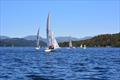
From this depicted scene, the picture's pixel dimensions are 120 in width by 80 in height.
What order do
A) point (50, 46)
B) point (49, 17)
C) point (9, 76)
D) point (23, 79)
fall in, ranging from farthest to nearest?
1. point (49, 17)
2. point (50, 46)
3. point (9, 76)
4. point (23, 79)

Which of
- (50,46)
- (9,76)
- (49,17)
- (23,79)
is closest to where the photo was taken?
(23,79)

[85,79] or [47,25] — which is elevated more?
[47,25]

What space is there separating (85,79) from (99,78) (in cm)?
190

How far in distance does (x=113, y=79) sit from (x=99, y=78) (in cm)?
190

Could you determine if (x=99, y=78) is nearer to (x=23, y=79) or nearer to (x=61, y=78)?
(x=61, y=78)

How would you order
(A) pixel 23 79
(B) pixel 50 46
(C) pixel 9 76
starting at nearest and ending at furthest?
1. (A) pixel 23 79
2. (C) pixel 9 76
3. (B) pixel 50 46

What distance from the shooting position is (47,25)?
163375mm

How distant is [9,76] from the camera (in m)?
47.7

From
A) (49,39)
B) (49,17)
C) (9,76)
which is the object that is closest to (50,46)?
(49,39)

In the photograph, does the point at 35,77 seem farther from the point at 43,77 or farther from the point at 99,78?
the point at 99,78

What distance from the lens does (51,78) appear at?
4612 cm

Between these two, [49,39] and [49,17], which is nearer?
[49,39]

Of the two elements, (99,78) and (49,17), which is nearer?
(99,78)

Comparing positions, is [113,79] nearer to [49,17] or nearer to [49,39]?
[49,39]
